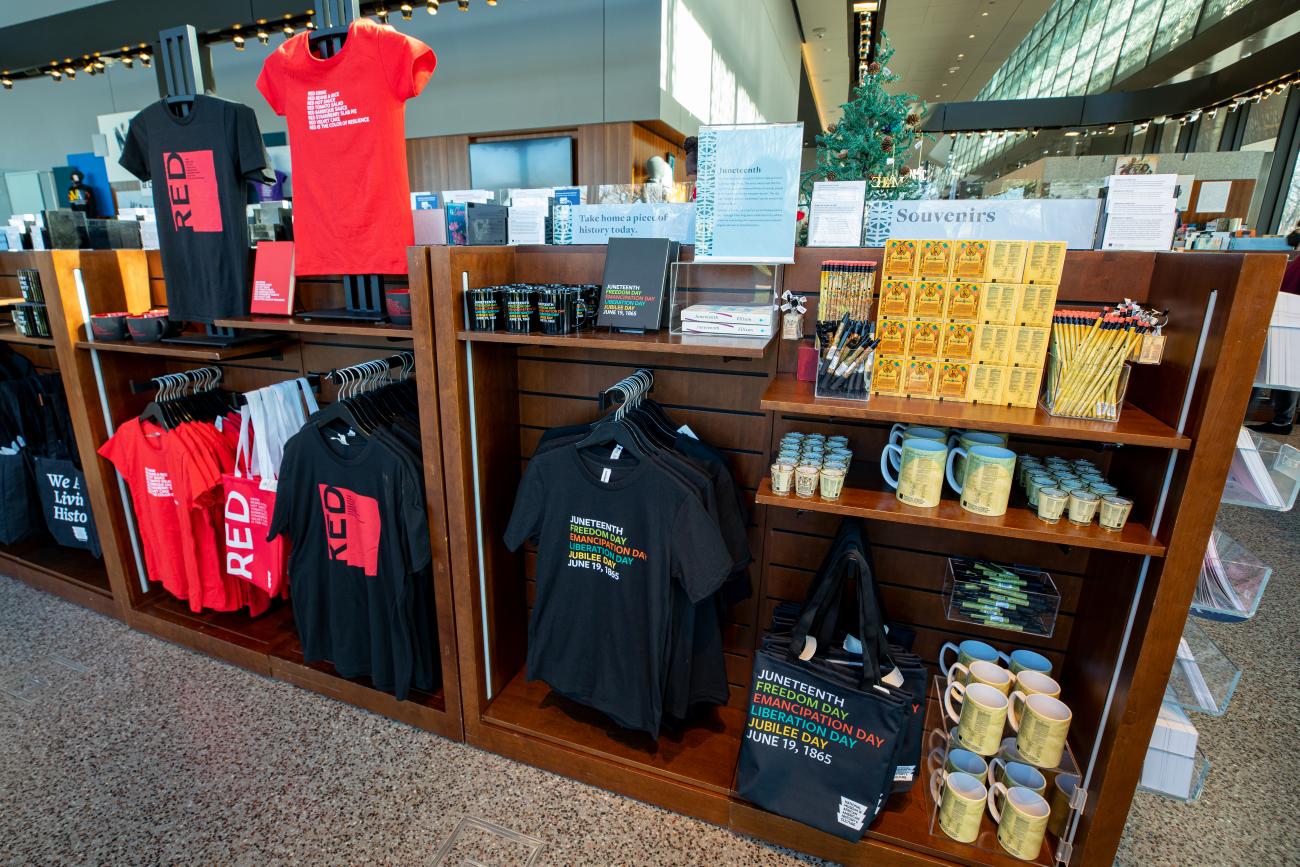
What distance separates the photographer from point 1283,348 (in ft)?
4.95

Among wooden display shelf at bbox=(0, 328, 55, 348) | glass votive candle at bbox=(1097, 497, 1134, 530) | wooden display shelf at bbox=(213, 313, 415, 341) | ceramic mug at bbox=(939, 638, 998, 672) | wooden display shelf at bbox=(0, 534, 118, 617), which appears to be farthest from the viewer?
wooden display shelf at bbox=(0, 534, 118, 617)

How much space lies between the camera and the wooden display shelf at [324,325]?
2029 millimetres

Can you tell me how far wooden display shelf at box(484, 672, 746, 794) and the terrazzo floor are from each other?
0.13 m

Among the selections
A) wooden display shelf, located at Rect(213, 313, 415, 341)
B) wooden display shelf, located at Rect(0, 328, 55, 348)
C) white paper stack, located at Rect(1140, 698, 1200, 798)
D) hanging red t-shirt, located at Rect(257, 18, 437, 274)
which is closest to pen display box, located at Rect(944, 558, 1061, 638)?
white paper stack, located at Rect(1140, 698, 1200, 798)

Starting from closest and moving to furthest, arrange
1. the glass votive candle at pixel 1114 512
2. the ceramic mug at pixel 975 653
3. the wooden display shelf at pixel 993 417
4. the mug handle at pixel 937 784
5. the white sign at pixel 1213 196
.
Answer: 1. the wooden display shelf at pixel 993 417
2. the glass votive candle at pixel 1114 512
3. the mug handle at pixel 937 784
4. the ceramic mug at pixel 975 653
5. the white sign at pixel 1213 196

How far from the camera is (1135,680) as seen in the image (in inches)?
59.3

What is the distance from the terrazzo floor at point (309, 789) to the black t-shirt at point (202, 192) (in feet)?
5.13

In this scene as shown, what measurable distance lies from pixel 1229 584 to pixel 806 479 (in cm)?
117

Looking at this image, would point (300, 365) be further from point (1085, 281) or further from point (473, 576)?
point (1085, 281)

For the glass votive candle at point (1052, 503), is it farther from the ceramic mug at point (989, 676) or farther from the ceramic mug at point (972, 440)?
the ceramic mug at point (989, 676)

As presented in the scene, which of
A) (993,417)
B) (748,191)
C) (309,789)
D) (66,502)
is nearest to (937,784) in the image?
(993,417)

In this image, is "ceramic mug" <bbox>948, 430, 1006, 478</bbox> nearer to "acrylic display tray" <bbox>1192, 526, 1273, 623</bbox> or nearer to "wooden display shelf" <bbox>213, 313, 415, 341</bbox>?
"acrylic display tray" <bbox>1192, 526, 1273, 623</bbox>

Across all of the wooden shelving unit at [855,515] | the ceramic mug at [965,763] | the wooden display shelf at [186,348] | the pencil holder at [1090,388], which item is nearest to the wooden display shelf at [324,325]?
the wooden display shelf at [186,348]

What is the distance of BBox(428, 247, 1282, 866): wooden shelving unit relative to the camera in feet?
4.60
